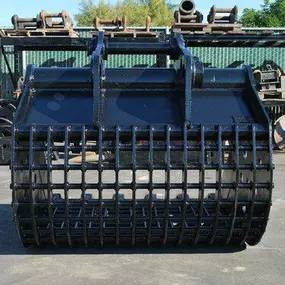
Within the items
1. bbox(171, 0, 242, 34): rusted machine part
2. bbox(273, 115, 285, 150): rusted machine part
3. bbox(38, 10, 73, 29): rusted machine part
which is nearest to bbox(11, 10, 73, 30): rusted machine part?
bbox(38, 10, 73, 29): rusted machine part

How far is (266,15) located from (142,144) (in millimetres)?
41107

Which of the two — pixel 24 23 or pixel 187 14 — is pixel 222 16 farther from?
pixel 24 23

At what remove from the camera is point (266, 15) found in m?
42.3

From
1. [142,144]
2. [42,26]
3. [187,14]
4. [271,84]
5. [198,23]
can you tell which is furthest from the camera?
[42,26]

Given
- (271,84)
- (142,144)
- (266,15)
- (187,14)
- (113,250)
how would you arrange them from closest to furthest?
1. (142,144)
2. (113,250)
3. (271,84)
4. (187,14)
5. (266,15)

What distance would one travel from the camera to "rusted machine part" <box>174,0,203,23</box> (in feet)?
46.1

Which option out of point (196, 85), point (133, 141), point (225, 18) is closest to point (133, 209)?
point (133, 141)

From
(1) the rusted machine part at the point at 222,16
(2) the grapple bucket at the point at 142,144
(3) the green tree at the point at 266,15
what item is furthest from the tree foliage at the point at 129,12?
(2) the grapple bucket at the point at 142,144

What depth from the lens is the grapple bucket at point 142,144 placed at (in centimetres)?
357

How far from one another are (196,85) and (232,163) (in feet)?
2.07

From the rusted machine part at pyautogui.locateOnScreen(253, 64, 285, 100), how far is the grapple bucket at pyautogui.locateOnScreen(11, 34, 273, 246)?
9.79m

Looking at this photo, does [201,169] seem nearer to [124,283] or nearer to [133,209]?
[133,209]

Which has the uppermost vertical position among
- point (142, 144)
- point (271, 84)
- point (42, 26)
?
point (42, 26)

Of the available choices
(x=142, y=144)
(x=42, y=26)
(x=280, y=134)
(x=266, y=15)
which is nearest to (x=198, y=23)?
(x=280, y=134)
